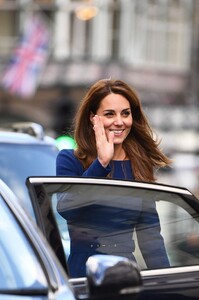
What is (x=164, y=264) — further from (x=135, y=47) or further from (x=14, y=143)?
(x=135, y=47)

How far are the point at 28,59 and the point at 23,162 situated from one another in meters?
25.2

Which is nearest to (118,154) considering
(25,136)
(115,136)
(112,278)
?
(115,136)

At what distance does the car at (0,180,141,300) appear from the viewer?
136 inches

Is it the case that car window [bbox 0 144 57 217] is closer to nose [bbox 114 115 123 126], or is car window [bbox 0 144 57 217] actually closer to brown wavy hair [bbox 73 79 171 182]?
brown wavy hair [bbox 73 79 171 182]

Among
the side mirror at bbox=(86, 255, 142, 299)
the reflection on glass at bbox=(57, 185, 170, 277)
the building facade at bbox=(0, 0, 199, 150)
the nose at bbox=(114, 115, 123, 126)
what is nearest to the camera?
the side mirror at bbox=(86, 255, 142, 299)

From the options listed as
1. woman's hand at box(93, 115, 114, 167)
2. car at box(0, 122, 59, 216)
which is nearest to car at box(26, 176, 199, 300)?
woman's hand at box(93, 115, 114, 167)

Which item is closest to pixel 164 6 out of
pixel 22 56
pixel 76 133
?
pixel 22 56

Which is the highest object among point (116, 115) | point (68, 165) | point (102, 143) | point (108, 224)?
point (116, 115)

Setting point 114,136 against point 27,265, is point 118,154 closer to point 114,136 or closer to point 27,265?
point 114,136

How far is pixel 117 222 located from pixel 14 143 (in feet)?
10.3

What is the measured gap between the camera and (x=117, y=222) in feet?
14.7

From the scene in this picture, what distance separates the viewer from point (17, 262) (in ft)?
12.0

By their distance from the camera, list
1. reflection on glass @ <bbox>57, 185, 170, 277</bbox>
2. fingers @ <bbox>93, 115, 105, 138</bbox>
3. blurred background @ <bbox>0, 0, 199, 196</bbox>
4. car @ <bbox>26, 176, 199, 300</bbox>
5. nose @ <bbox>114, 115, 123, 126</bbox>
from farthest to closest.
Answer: blurred background @ <bbox>0, 0, 199, 196</bbox> < nose @ <bbox>114, 115, 123, 126</bbox> < fingers @ <bbox>93, 115, 105, 138</bbox> < reflection on glass @ <bbox>57, 185, 170, 277</bbox> < car @ <bbox>26, 176, 199, 300</bbox>

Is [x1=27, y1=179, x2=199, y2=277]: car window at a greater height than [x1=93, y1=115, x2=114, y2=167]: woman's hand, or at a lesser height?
lesser
